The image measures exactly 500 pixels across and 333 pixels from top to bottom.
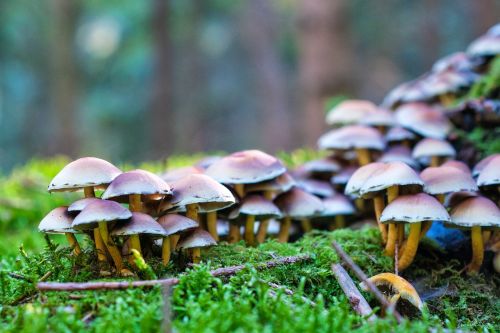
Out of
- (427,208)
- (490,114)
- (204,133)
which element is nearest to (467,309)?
(427,208)

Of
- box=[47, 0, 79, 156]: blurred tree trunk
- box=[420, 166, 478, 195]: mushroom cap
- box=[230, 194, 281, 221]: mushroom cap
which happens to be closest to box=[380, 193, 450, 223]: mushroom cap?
box=[420, 166, 478, 195]: mushroom cap

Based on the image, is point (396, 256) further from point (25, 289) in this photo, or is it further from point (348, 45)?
point (348, 45)

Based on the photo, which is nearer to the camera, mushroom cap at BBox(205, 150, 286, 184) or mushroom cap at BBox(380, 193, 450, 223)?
mushroom cap at BBox(380, 193, 450, 223)

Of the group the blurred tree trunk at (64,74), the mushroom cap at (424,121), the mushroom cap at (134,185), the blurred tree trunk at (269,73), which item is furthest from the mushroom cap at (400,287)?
the blurred tree trunk at (269,73)

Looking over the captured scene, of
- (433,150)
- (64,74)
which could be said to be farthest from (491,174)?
(64,74)

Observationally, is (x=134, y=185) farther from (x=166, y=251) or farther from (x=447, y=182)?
(x=447, y=182)

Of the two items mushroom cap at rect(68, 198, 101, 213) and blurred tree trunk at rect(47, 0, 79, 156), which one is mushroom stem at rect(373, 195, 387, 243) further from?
blurred tree trunk at rect(47, 0, 79, 156)
